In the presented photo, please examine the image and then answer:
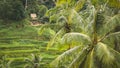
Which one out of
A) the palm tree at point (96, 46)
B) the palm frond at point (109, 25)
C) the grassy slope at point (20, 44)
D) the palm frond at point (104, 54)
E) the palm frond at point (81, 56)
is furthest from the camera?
the grassy slope at point (20, 44)

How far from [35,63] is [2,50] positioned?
1290cm

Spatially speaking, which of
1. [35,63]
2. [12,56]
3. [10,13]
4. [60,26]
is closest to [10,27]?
[10,13]

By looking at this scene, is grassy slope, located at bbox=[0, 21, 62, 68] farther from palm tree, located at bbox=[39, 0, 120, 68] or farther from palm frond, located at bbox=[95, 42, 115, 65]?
palm frond, located at bbox=[95, 42, 115, 65]

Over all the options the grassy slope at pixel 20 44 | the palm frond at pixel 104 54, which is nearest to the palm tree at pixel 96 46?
the palm frond at pixel 104 54

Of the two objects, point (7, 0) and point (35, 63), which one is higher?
point (7, 0)

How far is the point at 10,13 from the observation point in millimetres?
46156

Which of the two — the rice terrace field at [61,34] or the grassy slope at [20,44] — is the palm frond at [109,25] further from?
the grassy slope at [20,44]

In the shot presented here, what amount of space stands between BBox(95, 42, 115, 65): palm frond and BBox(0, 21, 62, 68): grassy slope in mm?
23534

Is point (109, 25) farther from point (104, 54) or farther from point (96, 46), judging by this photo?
point (104, 54)

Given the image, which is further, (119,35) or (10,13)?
(10,13)

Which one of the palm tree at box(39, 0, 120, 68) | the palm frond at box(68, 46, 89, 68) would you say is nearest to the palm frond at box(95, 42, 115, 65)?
the palm tree at box(39, 0, 120, 68)

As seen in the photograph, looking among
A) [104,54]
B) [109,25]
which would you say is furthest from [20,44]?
[104,54]

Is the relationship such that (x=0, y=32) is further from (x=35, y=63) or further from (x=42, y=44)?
(x=35, y=63)

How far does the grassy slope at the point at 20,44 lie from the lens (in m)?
37.9
